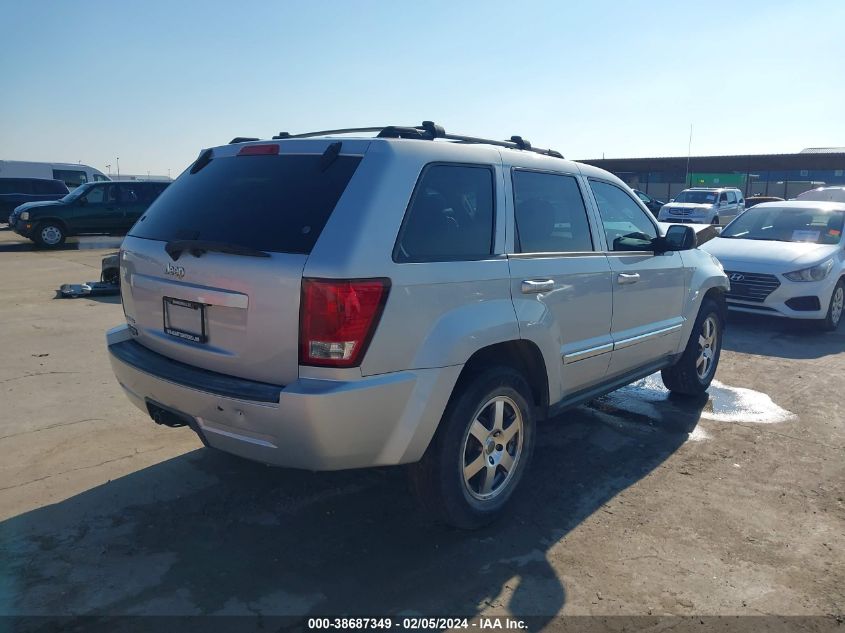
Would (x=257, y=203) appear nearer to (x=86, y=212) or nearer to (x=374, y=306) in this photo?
(x=374, y=306)

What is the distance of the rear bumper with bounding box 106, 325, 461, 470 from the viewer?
2.74m

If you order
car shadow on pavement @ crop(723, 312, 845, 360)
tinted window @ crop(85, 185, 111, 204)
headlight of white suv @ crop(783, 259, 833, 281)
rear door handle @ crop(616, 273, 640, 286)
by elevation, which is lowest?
car shadow on pavement @ crop(723, 312, 845, 360)

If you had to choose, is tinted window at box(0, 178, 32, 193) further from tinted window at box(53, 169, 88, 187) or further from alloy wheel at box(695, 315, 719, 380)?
alloy wheel at box(695, 315, 719, 380)

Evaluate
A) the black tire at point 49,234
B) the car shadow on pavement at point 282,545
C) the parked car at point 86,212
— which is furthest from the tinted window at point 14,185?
the car shadow on pavement at point 282,545

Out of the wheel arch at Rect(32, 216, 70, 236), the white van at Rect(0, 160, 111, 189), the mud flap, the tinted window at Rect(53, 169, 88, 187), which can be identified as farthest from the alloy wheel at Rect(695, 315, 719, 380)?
the tinted window at Rect(53, 169, 88, 187)

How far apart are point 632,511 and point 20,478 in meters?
3.58

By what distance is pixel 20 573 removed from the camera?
299 centimetres

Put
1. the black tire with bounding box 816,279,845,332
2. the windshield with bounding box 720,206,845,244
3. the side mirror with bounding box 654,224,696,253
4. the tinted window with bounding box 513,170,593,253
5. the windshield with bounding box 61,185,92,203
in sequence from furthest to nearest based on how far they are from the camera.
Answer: the windshield with bounding box 61,185,92,203 < the windshield with bounding box 720,206,845,244 < the black tire with bounding box 816,279,845,332 < the side mirror with bounding box 654,224,696,253 < the tinted window with bounding box 513,170,593,253

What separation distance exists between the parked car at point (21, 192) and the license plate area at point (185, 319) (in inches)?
853

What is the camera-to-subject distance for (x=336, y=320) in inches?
108

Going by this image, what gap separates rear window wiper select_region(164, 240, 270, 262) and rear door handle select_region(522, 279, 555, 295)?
54.6 inches

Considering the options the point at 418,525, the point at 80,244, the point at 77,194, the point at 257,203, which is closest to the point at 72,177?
the point at 80,244

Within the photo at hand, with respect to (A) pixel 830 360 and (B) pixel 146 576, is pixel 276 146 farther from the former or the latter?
(A) pixel 830 360

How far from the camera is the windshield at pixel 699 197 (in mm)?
24688
